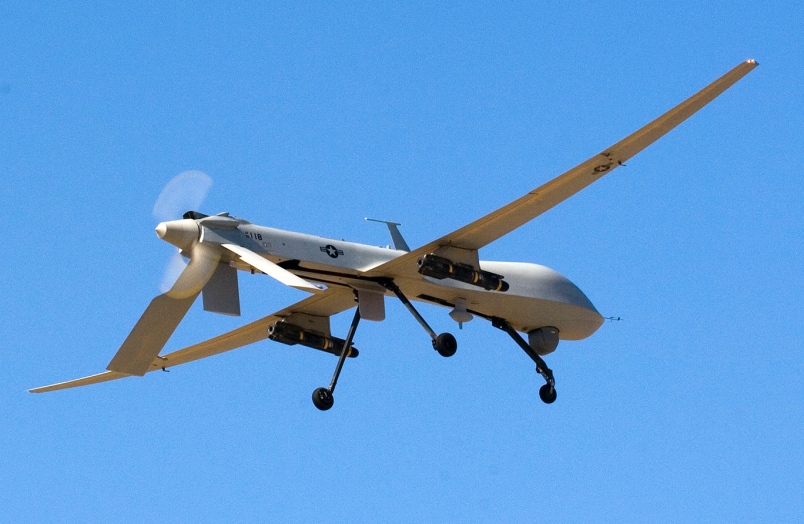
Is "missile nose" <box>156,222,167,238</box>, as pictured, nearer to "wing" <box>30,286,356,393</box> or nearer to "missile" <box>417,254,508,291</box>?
"wing" <box>30,286,356,393</box>

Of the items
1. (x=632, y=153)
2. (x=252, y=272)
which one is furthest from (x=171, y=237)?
(x=632, y=153)

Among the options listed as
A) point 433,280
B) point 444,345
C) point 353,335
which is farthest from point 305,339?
point 444,345

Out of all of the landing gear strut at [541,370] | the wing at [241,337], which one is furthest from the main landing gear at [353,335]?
the landing gear strut at [541,370]

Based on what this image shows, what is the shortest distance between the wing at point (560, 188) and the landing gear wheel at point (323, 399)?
8.76 feet

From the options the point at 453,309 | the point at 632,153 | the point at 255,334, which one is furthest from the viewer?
the point at 255,334

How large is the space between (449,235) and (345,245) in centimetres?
221

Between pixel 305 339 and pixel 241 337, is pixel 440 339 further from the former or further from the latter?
pixel 241 337

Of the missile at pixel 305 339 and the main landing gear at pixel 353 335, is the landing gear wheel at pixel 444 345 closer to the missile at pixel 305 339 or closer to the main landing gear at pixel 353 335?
the main landing gear at pixel 353 335

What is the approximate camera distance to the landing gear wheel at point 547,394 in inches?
1355

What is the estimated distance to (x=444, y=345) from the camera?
101ft

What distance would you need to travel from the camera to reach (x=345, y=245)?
102ft

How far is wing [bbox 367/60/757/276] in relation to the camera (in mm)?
28219

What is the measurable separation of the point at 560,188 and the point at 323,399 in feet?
22.2

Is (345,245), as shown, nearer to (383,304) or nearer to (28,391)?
(383,304)
